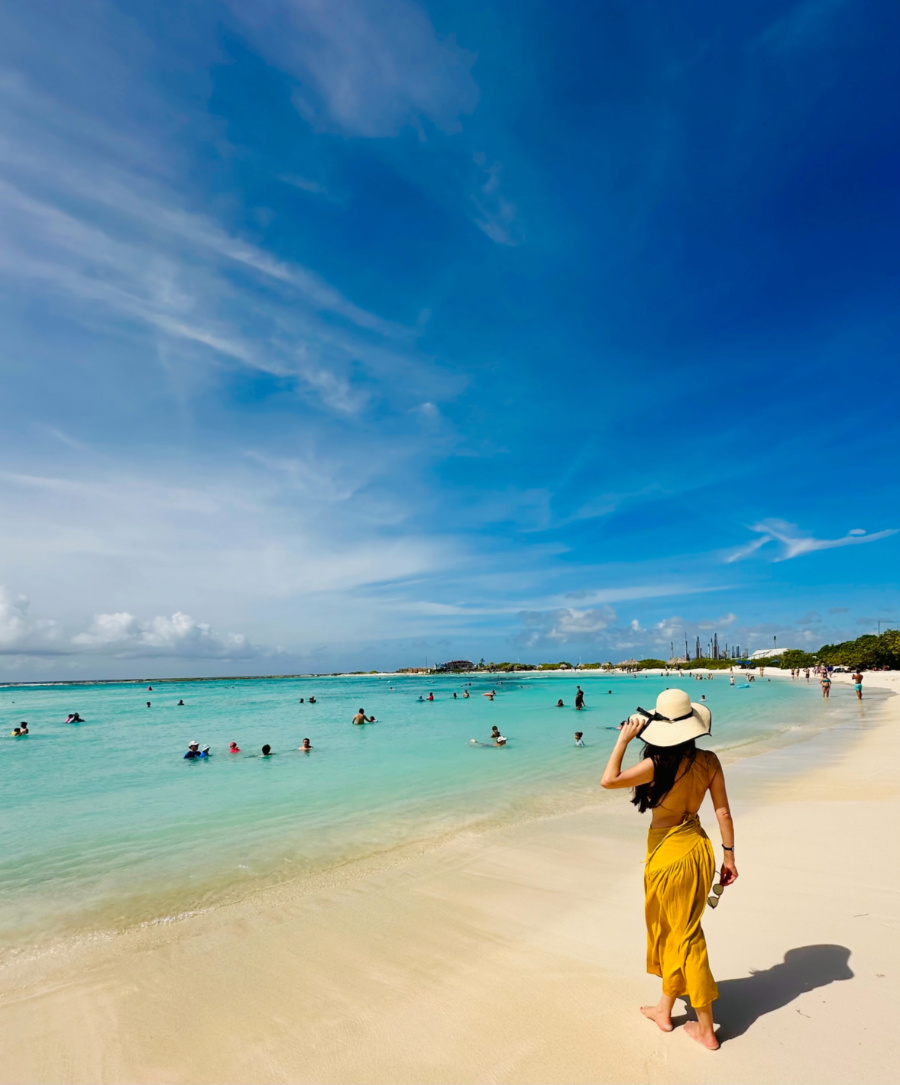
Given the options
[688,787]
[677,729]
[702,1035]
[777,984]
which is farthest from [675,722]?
[777,984]

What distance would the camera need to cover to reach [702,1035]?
146 inches

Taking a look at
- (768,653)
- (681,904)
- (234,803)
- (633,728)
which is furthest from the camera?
(768,653)

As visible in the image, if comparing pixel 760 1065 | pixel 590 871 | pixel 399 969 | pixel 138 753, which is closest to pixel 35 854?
pixel 399 969

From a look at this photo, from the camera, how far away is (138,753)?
23891 millimetres

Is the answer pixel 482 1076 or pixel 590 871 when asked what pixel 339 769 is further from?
pixel 482 1076

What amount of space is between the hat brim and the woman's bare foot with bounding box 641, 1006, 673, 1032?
6.36 ft

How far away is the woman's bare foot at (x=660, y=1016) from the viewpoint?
3.91 m

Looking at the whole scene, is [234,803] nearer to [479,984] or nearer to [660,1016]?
[479,984]

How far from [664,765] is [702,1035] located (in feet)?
5.74

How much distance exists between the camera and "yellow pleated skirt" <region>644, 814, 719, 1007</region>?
3.62m

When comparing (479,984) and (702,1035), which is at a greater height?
(702,1035)

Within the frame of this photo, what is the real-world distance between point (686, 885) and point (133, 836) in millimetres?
11097

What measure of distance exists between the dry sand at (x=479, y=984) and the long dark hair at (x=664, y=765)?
1612 millimetres

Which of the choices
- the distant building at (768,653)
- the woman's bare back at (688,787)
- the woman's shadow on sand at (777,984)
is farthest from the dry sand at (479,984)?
the distant building at (768,653)
